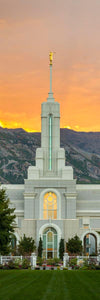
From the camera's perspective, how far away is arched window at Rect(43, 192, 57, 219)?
89.3 meters

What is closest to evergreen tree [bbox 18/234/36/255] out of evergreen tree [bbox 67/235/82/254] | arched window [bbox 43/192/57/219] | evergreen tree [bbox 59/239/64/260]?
evergreen tree [bbox 59/239/64/260]

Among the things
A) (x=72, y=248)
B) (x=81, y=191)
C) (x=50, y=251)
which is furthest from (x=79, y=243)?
(x=81, y=191)

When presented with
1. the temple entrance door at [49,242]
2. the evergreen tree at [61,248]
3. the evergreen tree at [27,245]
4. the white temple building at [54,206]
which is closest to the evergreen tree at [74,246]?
the evergreen tree at [61,248]

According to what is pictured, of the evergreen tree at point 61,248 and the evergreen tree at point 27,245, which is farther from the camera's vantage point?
the evergreen tree at point 61,248

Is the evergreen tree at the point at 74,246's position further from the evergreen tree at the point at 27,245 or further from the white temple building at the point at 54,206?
the evergreen tree at the point at 27,245

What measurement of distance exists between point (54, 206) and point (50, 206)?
65cm

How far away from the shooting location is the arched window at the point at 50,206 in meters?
89.3

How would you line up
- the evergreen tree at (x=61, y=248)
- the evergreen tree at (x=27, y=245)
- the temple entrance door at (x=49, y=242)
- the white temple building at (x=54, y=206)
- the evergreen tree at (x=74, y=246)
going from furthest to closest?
the white temple building at (x=54, y=206), the temple entrance door at (x=49, y=242), the evergreen tree at (x=61, y=248), the evergreen tree at (x=74, y=246), the evergreen tree at (x=27, y=245)

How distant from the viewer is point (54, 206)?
89.7 metres

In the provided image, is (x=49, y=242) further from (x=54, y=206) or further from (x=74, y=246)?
(x=74, y=246)

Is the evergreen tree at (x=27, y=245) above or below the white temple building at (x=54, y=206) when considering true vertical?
below

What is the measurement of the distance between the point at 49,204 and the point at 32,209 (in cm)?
287

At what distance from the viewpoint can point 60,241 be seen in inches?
3381

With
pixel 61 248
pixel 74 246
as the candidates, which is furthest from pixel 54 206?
pixel 74 246
